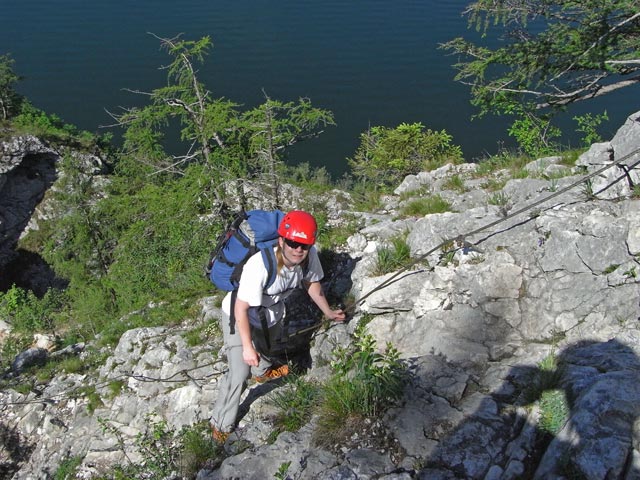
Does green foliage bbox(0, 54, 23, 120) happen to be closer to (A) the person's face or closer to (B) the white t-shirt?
(B) the white t-shirt

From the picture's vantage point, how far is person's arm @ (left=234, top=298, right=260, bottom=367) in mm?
4465

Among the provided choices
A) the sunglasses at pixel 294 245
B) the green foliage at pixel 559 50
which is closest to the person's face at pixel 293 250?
the sunglasses at pixel 294 245

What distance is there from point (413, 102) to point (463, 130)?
3.92 meters

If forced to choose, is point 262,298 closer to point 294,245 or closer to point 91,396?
point 294,245

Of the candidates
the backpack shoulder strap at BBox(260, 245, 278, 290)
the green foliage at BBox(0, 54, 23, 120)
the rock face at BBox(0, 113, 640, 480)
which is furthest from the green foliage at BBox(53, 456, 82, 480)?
the green foliage at BBox(0, 54, 23, 120)

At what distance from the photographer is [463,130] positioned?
1224 inches

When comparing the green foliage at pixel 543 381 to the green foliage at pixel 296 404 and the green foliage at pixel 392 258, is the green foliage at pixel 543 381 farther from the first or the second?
the green foliage at pixel 392 258

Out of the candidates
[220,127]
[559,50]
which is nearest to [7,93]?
[220,127]

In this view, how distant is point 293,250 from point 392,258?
214 centimetres

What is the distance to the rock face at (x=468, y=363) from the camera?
3713 mm

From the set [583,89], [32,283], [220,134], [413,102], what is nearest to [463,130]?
[413,102]

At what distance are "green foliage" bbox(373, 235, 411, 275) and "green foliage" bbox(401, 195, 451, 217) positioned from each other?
1.30 m

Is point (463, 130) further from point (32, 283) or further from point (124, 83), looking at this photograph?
point (32, 283)

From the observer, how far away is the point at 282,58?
37750 millimetres
